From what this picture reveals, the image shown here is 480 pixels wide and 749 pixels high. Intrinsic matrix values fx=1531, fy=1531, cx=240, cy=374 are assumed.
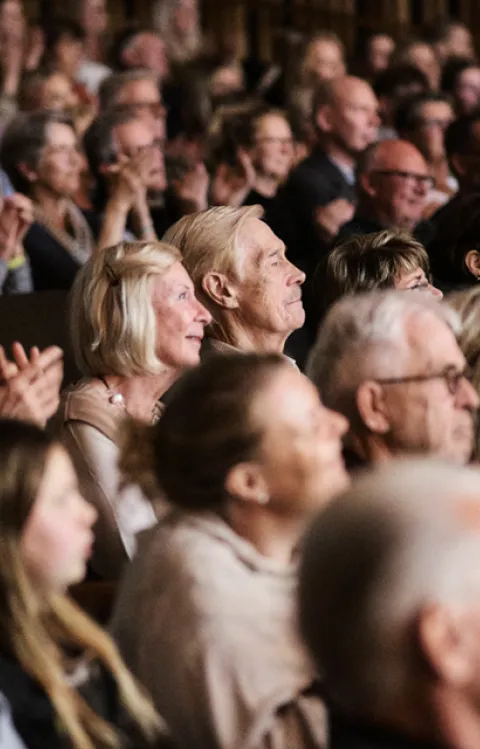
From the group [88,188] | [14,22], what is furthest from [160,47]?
[88,188]

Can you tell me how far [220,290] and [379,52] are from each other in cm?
588

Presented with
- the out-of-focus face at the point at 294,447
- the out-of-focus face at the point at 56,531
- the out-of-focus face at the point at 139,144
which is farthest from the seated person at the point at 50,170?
the out-of-focus face at the point at 56,531

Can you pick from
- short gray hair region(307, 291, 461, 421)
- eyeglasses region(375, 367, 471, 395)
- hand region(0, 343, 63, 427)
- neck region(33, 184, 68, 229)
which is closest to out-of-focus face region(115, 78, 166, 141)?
neck region(33, 184, 68, 229)

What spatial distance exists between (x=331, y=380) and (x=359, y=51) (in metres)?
7.30

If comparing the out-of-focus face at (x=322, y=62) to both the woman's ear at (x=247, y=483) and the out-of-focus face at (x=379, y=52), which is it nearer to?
the out-of-focus face at (x=379, y=52)

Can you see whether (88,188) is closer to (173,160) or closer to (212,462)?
(173,160)

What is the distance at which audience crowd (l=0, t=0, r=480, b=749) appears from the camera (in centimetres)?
126

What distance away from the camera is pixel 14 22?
280 inches

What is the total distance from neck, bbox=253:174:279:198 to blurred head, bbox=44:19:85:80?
1.90m

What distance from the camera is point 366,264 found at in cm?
327

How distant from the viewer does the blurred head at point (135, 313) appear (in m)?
2.96

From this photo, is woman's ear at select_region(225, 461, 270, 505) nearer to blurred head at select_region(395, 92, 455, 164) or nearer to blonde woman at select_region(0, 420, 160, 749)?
blonde woman at select_region(0, 420, 160, 749)

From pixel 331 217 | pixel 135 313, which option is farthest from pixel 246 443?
pixel 331 217

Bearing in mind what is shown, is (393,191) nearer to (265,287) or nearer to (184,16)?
(265,287)
